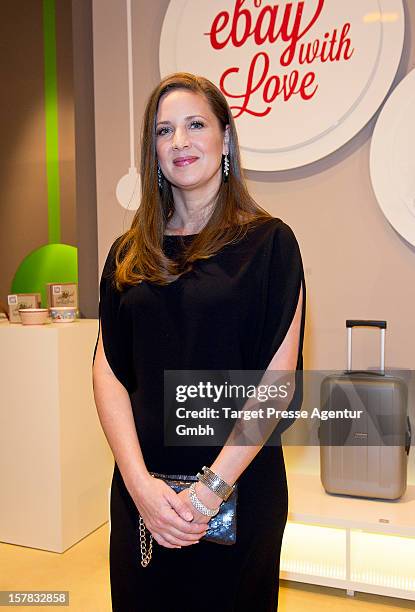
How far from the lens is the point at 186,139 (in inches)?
51.5

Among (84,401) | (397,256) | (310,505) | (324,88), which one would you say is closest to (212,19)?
(324,88)

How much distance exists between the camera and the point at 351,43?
7.77ft

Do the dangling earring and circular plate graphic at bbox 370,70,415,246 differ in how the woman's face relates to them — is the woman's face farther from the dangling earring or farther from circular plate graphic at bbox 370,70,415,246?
circular plate graphic at bbox 370,70,415,246

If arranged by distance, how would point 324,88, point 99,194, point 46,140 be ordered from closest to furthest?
point 324,88 → point 99,194 → point 46,140

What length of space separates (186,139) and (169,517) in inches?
30.3

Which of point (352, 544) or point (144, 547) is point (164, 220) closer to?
point (144, 547)

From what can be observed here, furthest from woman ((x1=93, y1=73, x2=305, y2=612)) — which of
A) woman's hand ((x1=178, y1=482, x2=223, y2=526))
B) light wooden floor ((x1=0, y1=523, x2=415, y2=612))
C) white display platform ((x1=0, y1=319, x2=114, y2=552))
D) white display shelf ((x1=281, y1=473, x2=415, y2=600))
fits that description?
white display platform ((x1=0, y1=319, x2=114, y2=552))

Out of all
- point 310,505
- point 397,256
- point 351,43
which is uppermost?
point 351,43

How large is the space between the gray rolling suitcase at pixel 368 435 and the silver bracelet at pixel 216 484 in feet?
3.55

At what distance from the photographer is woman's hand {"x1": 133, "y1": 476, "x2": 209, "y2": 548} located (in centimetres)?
122

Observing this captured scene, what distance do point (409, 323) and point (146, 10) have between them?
5.69 feet

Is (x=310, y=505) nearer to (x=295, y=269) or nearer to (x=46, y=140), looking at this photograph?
(x=295, y=269)

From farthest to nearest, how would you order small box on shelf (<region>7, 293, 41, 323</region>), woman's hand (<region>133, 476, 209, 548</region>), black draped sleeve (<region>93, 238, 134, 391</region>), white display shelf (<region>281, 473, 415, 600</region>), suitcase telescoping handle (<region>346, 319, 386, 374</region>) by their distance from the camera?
small box on shelf (<region>7, 293, 41, 323</region>) → suitcase telescoping handle (<region>346, 319, 386, 374</region>) → white display shelf (<region>281, 473, 415, 600</region>) → black draped sleeve (<region>93, 238, 134, 391</region>) → woman's hand (<region>133, 476, 209, 548</region>)

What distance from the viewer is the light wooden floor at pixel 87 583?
7.19ft
